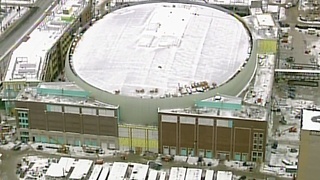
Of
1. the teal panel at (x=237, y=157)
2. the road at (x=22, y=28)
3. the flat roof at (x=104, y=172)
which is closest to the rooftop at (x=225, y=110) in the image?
the teal panel at (x=237, y=157)

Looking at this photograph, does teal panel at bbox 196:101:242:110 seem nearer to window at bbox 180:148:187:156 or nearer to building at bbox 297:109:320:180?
window at bbox 180:148:187:156

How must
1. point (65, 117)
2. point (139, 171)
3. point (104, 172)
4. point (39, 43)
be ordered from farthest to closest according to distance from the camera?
point (39, 43)
point (65, 117)
point (104, 172)
point (139, 171)

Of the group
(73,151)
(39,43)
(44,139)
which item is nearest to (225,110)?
(73,151)

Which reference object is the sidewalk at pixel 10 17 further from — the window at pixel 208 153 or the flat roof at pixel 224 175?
the flat roof at pixel 224 175

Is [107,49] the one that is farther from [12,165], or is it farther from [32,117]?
[12,165]

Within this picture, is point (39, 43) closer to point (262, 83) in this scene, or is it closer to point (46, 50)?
point (46, 50)

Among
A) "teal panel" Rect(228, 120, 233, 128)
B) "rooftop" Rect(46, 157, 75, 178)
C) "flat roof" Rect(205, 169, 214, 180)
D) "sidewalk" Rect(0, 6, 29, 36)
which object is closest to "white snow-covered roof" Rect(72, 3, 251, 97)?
"teal panel" Rect(228, 120, 233, 128)
